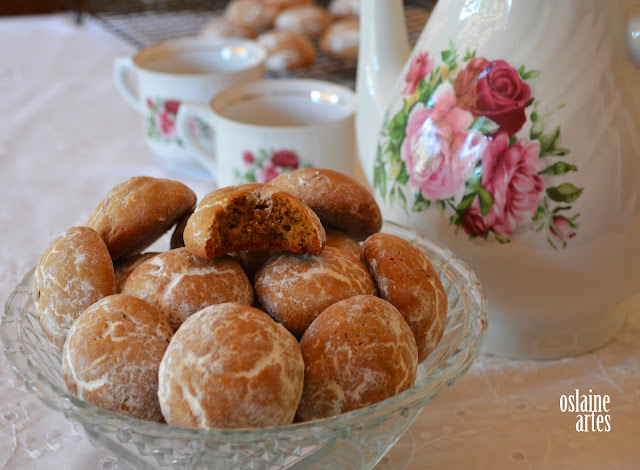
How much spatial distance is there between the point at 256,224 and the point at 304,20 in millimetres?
1046

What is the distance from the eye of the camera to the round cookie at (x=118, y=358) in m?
0.35

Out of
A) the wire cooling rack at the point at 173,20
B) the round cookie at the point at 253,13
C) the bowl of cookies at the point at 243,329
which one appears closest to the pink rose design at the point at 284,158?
the bowl of cookies at the point at 243,329

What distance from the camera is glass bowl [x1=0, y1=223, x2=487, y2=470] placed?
12.7 inches

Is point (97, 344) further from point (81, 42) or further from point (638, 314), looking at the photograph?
point (81, 42)

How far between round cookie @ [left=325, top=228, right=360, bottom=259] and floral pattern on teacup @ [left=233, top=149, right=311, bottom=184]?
0.21 m

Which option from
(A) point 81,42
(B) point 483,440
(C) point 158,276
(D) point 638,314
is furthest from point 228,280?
(A) point 81,42

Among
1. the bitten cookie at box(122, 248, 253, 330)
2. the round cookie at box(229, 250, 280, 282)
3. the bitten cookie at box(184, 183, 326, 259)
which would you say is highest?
the bitten cookie at box(184, 183, 326, 259)

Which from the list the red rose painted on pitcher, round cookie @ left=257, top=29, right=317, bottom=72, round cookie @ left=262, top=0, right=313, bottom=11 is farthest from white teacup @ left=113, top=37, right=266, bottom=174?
round cookie @ left=262, top=0, right=313, bottom=11

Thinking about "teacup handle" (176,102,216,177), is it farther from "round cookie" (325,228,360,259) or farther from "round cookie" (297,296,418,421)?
"round cookie" (297,296,418,421)

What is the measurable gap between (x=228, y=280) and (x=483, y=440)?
19 centimetres

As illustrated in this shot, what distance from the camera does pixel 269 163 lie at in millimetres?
684

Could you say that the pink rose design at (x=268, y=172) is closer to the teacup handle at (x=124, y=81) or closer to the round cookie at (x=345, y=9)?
the teacup handle at (x=124, y=81)

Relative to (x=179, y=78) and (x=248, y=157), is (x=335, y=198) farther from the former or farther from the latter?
(x=179, y=78)

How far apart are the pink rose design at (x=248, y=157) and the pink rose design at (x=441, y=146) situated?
0.71 feet
